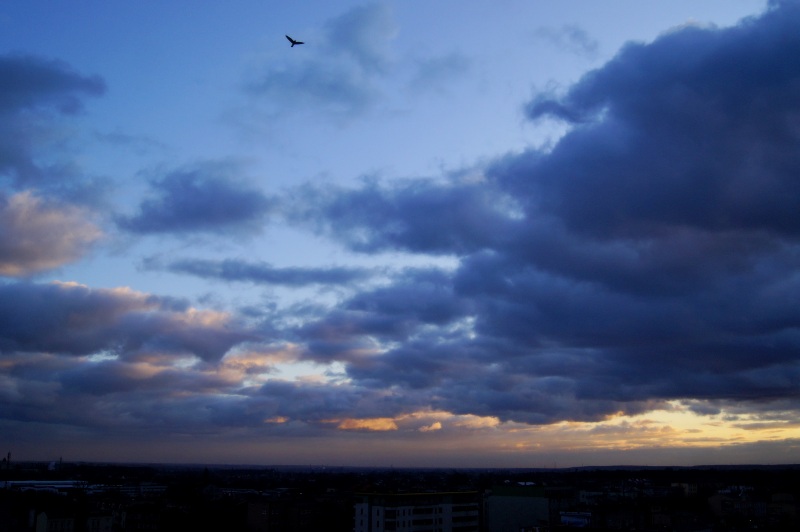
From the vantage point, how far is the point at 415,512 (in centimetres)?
9050

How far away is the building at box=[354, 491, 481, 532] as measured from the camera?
88312 mm

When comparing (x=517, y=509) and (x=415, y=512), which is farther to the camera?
(x=517, y=509)

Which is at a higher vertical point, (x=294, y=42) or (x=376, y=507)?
(x=294, y=42)

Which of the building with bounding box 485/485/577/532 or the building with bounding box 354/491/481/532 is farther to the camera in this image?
the building with bounding box 485/485/577/532

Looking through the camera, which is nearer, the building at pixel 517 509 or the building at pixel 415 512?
the building at pixel 415 512

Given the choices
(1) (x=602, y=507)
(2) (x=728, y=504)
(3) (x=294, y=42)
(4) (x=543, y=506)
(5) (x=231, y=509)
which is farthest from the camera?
(2) (x=728, y=504)

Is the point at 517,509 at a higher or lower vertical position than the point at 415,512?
lower

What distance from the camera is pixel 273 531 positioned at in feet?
388

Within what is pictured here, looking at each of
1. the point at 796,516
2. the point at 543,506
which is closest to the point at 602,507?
the point at 543,506

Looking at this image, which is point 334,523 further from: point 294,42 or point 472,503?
point 294,42

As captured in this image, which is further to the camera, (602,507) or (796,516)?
(796,516)

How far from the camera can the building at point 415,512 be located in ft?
290

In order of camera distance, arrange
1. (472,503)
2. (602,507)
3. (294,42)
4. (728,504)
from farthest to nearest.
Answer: (728,504) < (602,507) < (472,503) < (294,42)

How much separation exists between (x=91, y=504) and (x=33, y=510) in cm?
1840
